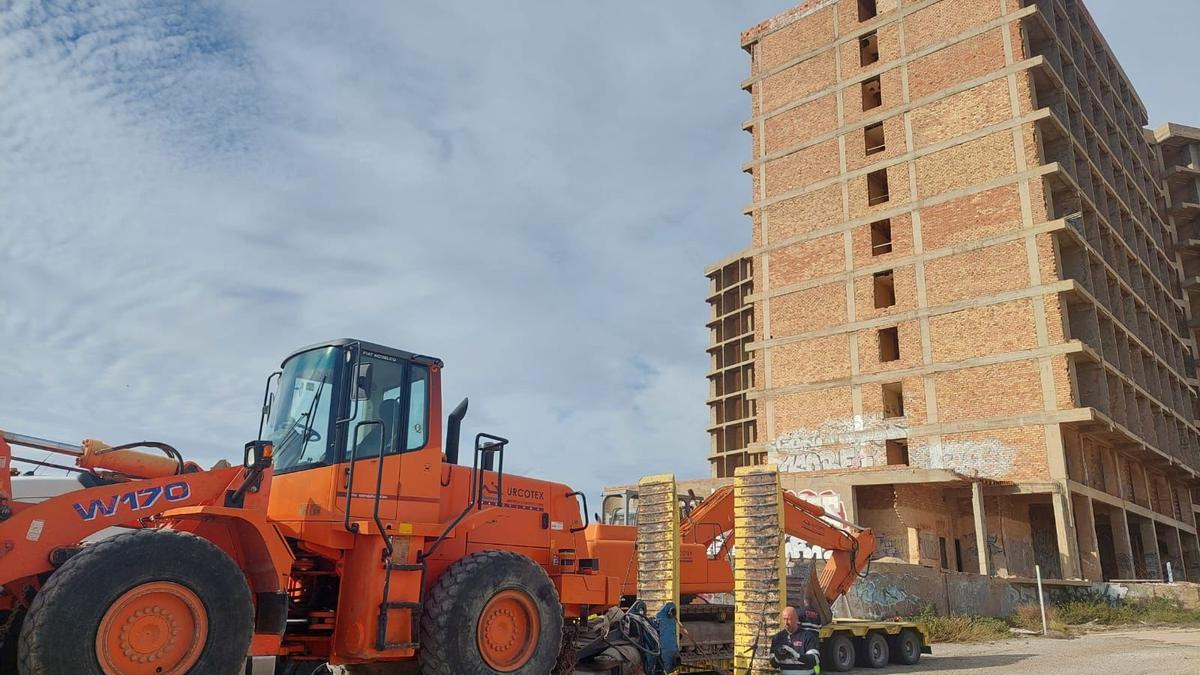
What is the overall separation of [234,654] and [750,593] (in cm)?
829

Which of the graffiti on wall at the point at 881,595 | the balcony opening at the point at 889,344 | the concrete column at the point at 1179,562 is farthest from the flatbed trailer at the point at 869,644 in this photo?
the concrete column at the point at 1179,562

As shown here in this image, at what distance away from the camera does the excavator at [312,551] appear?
650 centimetres

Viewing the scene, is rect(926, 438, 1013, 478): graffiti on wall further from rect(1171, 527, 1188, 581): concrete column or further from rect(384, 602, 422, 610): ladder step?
rect(384, 602, 422, 610): ladder step

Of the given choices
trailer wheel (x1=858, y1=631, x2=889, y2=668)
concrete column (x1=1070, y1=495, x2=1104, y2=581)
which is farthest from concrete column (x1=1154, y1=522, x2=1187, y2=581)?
trailer wheel (x1=858, y1=631, x2=889, y2=668)

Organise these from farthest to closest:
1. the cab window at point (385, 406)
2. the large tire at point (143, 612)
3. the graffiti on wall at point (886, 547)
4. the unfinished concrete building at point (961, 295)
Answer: the unfinished concrete building at point (961, 295), the graffiti on wall at point (886, 547), the cab window at point (385, 406), the large tire at point (143, 612)

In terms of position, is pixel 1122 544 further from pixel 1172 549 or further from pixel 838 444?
pixel 838 444

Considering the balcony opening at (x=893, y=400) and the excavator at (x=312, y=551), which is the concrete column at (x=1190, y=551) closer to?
the balcony opening at (x=893, y=400)

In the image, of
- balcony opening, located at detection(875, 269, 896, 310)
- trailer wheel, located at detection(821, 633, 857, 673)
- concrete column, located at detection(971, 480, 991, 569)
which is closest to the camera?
trailer wheel, located at detection(821, 633, 857, 673)

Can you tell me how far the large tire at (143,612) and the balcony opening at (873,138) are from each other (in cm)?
3986

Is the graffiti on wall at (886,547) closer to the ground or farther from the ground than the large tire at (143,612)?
farther from the ground

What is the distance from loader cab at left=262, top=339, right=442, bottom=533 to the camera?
8.48 meters

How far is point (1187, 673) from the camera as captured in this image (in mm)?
13523

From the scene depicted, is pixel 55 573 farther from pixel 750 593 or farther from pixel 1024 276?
pixel 1024 276

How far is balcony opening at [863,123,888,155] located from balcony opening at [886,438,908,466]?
45.4ft
